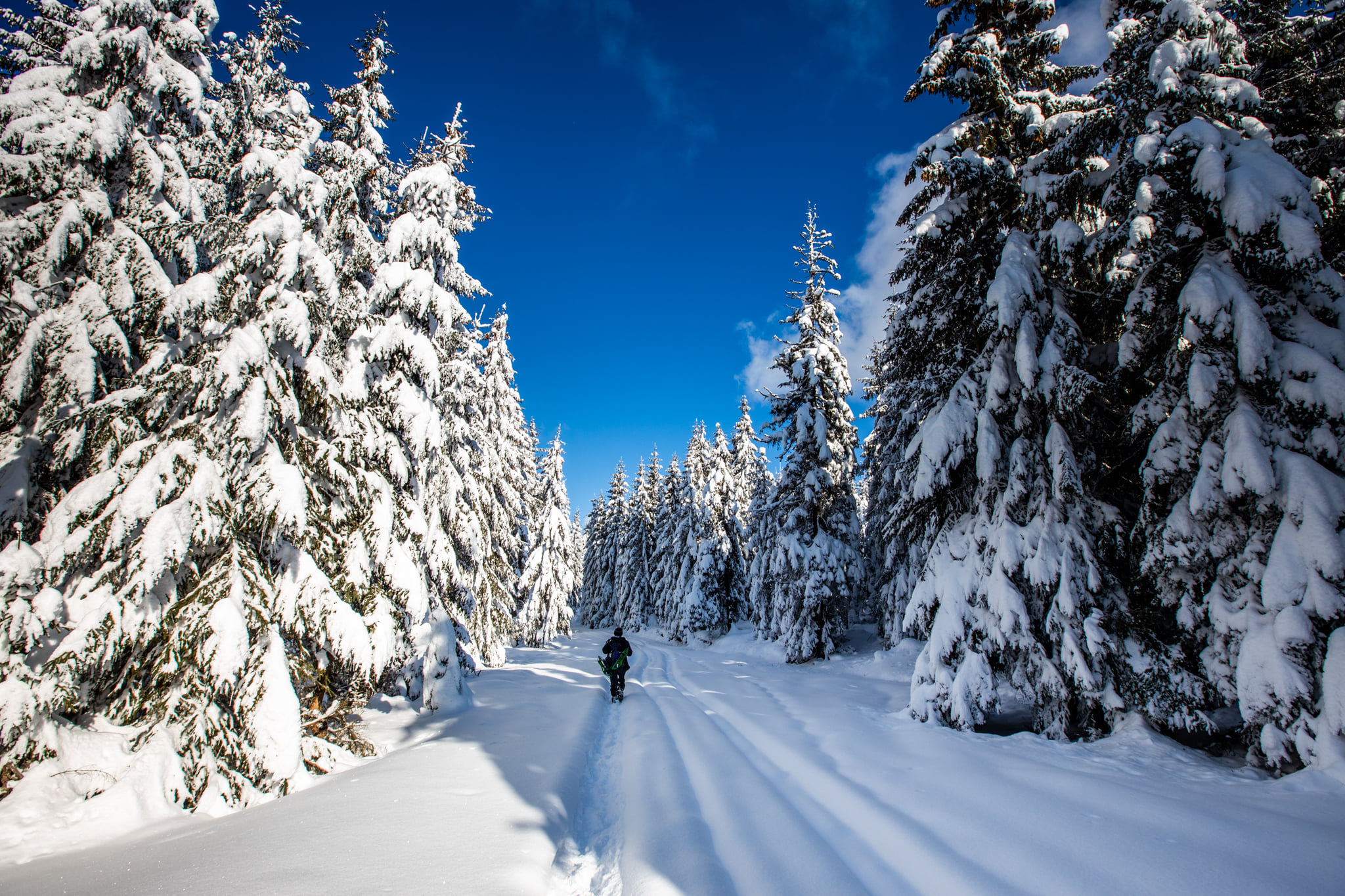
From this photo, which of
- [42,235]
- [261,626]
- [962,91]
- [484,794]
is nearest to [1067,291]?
[962,91]

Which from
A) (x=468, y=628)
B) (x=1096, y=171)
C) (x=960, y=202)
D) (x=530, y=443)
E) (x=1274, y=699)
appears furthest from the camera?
(x=530, y=443)

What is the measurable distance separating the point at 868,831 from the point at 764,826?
1.04 meters

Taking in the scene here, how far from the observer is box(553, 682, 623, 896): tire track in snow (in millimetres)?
4781

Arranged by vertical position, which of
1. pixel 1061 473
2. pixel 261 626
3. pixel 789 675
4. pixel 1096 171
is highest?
pixel 1096 171

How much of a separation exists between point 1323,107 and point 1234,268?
4.74 metres

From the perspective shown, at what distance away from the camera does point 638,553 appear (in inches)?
1870

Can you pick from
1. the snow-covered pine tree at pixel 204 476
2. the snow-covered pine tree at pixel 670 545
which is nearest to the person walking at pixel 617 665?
the snow-covered pine tree at pixel 204 476

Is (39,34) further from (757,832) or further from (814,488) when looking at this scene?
(814,488)

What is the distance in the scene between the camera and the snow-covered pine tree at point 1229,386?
6020 millimetres

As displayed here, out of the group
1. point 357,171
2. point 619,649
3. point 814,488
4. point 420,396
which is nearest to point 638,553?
point 814,488

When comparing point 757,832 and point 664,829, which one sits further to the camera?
point 664,829

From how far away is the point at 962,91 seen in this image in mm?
10117

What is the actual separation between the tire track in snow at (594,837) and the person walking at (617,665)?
437cm

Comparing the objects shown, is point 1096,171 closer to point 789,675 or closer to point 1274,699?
point 1274,699
